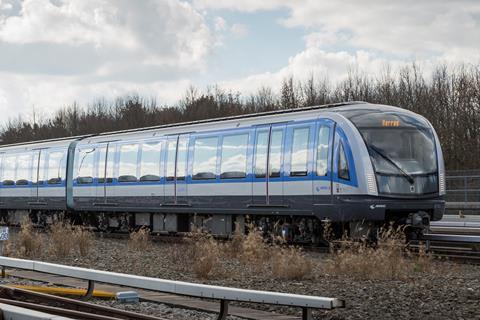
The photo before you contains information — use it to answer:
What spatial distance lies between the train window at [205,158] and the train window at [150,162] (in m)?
1.91

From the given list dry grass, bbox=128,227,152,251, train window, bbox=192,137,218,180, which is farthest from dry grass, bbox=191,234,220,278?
train window, bbox=192,137,218,180

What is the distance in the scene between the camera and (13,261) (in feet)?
41.7

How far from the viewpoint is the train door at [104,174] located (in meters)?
26.1

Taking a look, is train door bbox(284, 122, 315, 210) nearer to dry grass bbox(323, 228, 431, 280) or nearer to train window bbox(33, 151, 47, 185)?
dry grass bbox(323, 228, 431, 280)

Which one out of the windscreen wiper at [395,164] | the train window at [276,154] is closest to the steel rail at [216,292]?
the windscreen wiper at [395,164]

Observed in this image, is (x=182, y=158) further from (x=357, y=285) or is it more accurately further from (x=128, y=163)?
(x=357, y=285)

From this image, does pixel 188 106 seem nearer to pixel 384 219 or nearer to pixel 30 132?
pixel 30 132

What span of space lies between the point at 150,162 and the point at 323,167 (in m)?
7.45

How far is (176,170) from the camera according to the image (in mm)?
22828

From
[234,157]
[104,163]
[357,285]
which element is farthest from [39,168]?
[357,285]

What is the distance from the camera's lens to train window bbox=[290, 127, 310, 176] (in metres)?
18.6

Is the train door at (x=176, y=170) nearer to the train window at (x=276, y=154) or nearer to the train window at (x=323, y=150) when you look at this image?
the train window at (x=276, y=154)

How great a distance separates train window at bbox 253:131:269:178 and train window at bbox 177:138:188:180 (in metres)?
3.18

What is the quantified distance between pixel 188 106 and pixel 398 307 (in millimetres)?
68988
